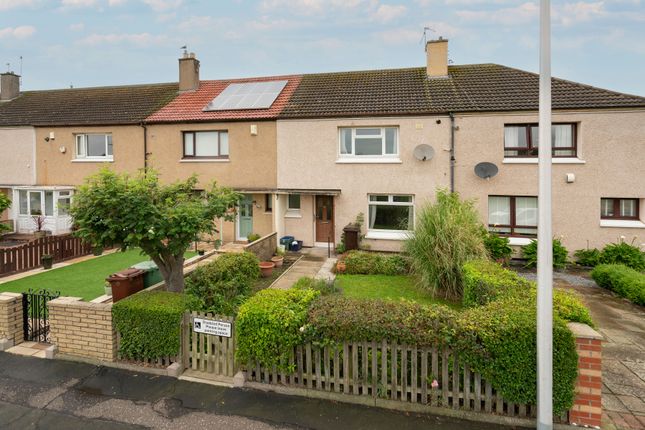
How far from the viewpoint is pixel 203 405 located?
452 cm

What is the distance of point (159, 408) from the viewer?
176 inches

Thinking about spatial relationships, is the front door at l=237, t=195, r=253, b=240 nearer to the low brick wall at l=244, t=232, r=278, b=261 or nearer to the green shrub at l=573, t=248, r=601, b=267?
the low brick wall at l=244, t=232, r=278, b=261

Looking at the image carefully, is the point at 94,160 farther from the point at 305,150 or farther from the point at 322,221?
the point at 322,221

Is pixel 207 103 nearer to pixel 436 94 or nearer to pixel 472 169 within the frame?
pixel 436 94

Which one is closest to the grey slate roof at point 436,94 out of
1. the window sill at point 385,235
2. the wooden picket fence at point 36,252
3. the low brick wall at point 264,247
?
the window sill at point 385,235

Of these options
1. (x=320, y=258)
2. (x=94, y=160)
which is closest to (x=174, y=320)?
(x=320, y=258)

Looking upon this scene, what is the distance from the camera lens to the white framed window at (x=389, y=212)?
13734mm

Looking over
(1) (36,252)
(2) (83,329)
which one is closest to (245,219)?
(1) (36,252)

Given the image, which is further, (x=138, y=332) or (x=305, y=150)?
(x=305, y=150)

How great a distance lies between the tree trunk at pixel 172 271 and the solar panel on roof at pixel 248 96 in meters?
10.3

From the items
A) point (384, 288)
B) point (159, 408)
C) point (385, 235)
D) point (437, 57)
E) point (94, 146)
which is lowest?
point (159, 408)

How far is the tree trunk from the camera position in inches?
266

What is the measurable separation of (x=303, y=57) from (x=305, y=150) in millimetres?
9796

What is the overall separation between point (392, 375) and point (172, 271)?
184 inches
